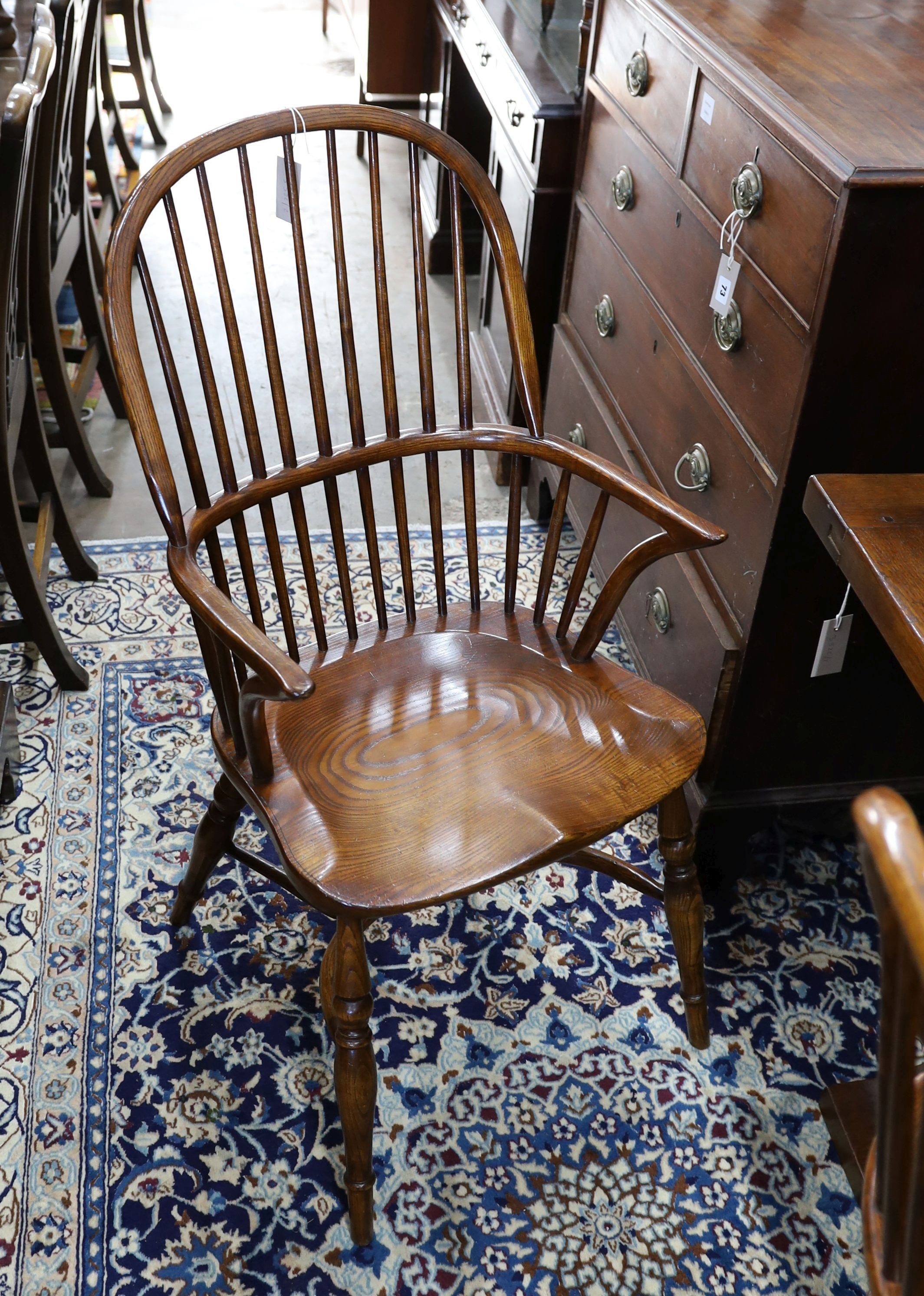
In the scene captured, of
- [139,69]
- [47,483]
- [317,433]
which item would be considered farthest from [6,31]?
[139,69]

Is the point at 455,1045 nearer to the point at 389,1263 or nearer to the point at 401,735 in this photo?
the point at 389,1263

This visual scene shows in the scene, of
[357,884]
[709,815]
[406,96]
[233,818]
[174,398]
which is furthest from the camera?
[406,96]

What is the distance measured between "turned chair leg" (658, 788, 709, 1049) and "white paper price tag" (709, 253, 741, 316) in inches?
25.8

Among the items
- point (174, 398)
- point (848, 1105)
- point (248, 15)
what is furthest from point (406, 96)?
point (848, 1105)

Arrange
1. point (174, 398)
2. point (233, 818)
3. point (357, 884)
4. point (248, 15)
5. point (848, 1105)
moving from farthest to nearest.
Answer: point (248, 15) → point (233, 818) → point (848, 1105) → point (174, 398) → point (357, 884)

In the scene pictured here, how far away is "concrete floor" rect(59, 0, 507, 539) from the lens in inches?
109

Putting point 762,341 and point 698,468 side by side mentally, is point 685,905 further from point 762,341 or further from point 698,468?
point 762,341

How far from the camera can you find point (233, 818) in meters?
1.60

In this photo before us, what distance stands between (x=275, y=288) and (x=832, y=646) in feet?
8.24

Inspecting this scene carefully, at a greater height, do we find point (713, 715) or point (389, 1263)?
point (713, 715)

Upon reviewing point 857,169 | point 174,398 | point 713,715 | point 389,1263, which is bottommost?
point 389,1263

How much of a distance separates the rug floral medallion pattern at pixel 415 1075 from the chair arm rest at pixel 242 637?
25 cm

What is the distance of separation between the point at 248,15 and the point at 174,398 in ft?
17.8

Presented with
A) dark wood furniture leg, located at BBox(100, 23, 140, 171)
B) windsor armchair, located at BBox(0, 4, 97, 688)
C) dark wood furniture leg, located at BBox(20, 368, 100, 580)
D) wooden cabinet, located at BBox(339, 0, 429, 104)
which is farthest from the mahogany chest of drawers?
dark wood furniture leg, located at BBox(100, 23, 140, 171)
